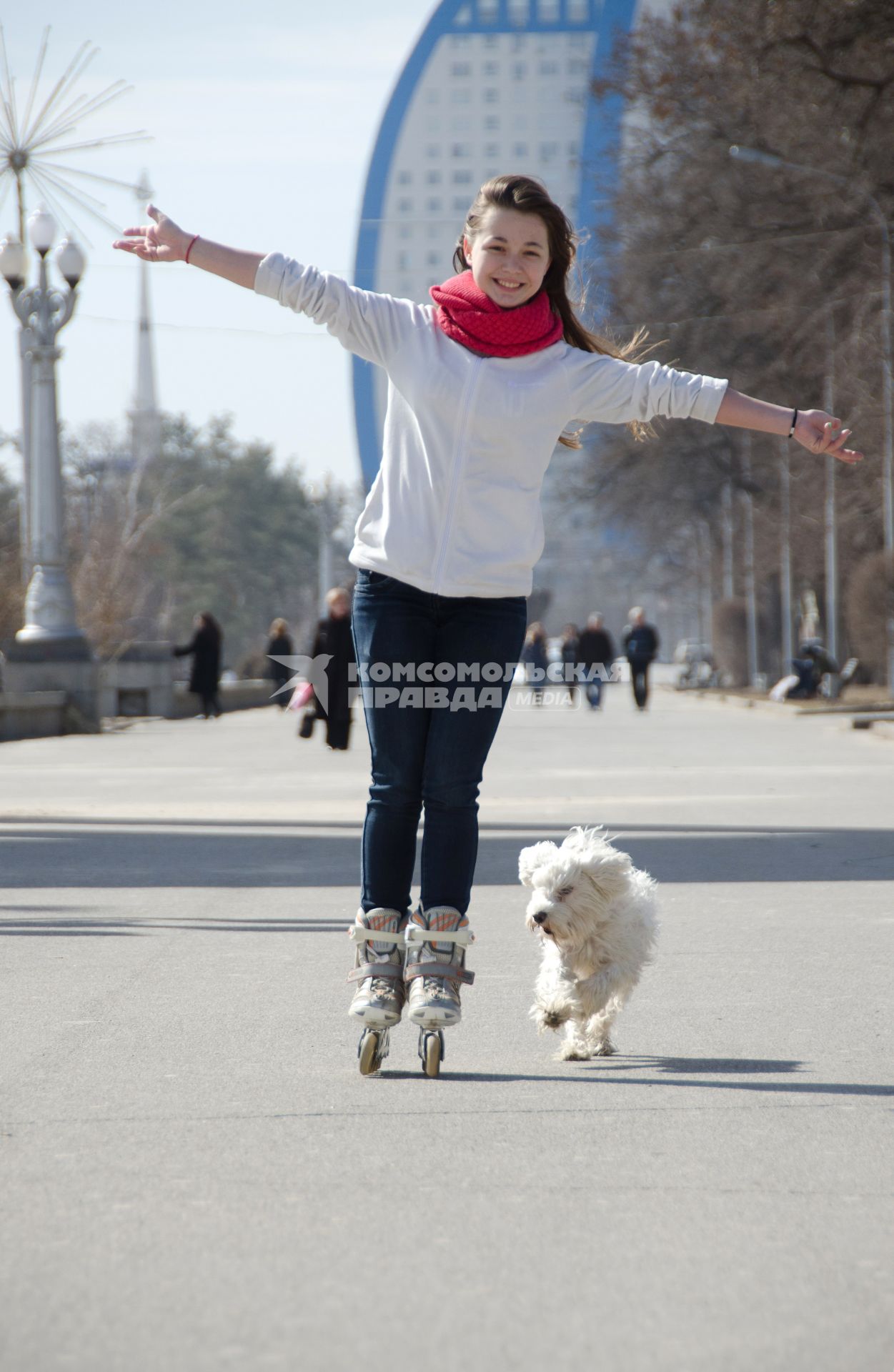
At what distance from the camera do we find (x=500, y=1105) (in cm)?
454

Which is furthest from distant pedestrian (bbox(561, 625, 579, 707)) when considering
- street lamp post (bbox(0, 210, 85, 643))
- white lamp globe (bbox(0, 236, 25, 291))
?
white lamp globe (bbox(0, 236, 25, 291))

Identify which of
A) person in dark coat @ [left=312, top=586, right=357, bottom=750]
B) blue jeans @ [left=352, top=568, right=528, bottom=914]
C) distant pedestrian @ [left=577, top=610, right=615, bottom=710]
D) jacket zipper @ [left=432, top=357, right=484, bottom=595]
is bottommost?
distant pedestrian @ [left=577, top=610, right=615, bottom=710]

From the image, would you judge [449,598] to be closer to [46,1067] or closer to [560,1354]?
[46,1067]

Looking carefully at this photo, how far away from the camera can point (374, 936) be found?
16.4 feet

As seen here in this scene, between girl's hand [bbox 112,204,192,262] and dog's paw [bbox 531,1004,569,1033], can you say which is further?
dog's paw [bbox 531,1004,569,1033]

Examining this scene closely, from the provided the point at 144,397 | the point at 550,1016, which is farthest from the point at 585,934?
the point at 144,397

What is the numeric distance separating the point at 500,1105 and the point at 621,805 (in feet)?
31.8

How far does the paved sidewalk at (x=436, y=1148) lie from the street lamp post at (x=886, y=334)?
72.2ft

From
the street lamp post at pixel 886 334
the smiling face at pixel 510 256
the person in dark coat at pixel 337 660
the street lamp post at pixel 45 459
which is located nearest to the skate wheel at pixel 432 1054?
the smiling face at pixel 510 256

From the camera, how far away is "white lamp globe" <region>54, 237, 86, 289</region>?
1029 inches

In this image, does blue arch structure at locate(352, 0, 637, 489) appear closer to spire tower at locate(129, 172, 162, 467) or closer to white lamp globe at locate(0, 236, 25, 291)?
spire tower at locate(129, 172, 162, 467)

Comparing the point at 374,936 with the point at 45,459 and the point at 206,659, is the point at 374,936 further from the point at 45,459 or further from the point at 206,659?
the point at 206,659

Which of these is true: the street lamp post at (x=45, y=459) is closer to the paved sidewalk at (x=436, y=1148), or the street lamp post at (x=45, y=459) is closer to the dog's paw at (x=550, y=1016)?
the paved sidewalk at (x=436, y=1148)

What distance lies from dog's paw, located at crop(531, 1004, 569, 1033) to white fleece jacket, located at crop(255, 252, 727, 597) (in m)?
1.07
